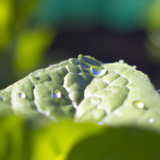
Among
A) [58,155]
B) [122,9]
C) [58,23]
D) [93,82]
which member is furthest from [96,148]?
[122,9]

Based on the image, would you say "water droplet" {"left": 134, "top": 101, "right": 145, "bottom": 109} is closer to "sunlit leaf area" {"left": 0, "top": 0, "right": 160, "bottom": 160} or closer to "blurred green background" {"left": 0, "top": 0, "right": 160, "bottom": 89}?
"sunlit leaf area" {"left": 0, "top": 0, "right": 160, "bottom": 160}

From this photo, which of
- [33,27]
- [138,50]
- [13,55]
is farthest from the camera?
[138,50]

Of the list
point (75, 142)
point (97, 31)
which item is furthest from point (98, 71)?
point (97, 31)

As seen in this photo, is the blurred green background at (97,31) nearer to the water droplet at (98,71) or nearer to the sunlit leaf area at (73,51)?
the sunlit leaf area at (73,51)

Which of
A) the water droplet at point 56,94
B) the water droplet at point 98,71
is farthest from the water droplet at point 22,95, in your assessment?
the water droplet at point 98,71

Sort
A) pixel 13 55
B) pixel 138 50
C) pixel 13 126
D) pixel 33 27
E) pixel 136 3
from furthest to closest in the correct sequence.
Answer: pixel 138 50 → pixel 136 3 → pixel 33 27 → pixel 13 55 → pixel 13 126

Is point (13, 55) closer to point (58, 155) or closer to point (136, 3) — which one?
point (58, 155)

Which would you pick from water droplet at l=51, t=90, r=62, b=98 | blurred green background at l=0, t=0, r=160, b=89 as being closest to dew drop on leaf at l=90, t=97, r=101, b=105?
water droplet at l=51, t=90, r=62, b=98

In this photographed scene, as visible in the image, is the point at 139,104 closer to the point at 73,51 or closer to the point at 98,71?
the point at 98,71
